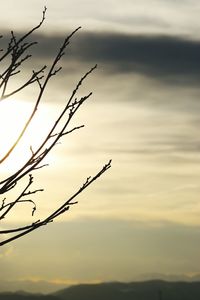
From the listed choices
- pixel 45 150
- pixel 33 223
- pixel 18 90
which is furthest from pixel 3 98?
pixel 33 223

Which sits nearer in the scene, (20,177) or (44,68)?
(20,177)

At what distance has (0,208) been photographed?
10086 mm

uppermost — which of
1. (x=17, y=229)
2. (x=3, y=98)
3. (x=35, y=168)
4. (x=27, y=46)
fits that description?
(x=27, y=46)

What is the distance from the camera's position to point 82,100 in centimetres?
1036

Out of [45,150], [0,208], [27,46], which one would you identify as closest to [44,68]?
[27,46]

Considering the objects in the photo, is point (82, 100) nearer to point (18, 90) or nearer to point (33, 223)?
point (18, 90)

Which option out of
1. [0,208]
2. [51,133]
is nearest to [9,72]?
[51,133]

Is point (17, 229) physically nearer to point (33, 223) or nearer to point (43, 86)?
point (33, 223)

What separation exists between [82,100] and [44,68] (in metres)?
0.73

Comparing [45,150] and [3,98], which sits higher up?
[3,98]

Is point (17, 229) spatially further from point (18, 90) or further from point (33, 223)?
point (18, 90)

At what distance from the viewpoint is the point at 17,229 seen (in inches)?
398

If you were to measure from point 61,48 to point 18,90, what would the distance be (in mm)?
750

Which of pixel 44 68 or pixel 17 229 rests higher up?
pixel 44 68
